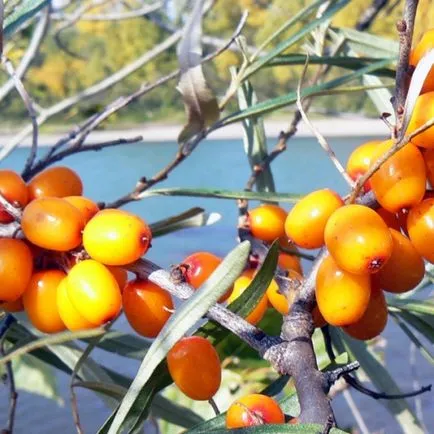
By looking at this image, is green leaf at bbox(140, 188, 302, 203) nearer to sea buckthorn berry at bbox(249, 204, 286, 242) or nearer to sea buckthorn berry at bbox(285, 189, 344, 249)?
sea buckthorn berry at bbox(249, 204, 286, 242)

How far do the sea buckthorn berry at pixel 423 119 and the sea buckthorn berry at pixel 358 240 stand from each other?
4 centimetres

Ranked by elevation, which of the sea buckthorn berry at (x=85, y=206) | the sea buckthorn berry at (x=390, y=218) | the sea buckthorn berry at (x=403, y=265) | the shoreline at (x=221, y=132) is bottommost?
the sea buckthorn berry at (x=403, y=265)

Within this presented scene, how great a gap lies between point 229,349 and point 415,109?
268 mm

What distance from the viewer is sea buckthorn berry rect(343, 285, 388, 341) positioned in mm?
355

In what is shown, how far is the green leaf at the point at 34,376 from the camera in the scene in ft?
2.85

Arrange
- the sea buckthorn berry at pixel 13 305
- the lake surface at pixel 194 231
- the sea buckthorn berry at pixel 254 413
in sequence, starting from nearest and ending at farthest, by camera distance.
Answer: the sea buckthorn berry at pixel 254 413
the sea buckthorn berry at pixel 13 305
the lake surface at pixel 194 231

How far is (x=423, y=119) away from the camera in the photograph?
0.31 meters

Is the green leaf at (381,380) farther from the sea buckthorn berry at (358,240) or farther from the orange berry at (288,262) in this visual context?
the sea buckthorn berry at (358,240)

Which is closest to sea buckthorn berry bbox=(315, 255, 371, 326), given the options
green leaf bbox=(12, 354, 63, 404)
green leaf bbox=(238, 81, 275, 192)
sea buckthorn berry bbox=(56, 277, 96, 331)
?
sea buckthorn berry bbox=(56, 277, 96, 331)

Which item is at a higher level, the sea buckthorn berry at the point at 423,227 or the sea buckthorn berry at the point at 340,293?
the sea buckthorn berry at the point at 423,227

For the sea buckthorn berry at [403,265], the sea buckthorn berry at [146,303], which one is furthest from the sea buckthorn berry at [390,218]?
the sea buckthorn berry at [146,303]

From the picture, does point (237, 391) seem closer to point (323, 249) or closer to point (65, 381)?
point (323, 249)

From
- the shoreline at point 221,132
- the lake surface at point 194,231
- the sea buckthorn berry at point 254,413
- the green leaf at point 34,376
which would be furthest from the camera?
the shoreline at point 221,132

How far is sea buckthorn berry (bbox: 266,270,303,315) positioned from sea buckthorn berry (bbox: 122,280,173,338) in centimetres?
6
